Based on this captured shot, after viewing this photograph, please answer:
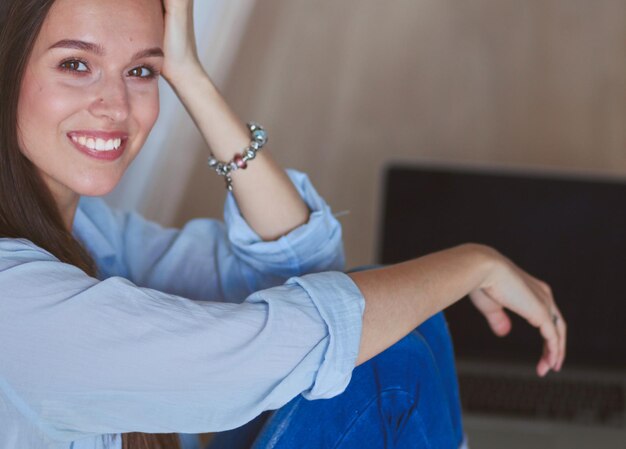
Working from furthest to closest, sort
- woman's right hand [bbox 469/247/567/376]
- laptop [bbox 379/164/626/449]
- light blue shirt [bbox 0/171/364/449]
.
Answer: laptop [bbox 379/164/626/449] → woman's right hand [bbox 469/247/567/376] → light blue shirt [bbox 0/171/364/449]

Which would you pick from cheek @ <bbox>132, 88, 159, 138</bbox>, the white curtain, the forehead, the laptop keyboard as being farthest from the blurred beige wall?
the forehead

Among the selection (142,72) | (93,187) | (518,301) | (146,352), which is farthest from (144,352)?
(518,301)

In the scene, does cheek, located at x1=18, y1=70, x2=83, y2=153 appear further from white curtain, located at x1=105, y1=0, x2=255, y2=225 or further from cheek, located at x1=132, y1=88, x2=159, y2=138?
white curtain, located at x1=105, y1=0, x2=255, y2=225

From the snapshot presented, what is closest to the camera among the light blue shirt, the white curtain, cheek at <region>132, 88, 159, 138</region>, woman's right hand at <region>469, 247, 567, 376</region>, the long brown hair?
the light blue shirt

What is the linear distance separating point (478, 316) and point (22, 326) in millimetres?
1280

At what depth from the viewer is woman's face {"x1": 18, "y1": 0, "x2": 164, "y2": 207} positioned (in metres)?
1.01

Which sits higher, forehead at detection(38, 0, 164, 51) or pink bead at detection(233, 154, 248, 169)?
forehead at detection(38, 0, 164, 51)

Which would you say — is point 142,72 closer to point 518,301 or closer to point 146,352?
point 146,352

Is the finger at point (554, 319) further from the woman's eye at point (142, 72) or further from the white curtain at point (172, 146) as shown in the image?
the white curtain at point (172, 146)

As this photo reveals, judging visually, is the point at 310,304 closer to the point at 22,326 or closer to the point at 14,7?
the point at 22,326

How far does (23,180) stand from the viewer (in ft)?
3.46

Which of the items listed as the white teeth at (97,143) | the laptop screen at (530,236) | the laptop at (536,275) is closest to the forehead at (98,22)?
the white teeth at (97,143)

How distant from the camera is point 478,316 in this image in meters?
2.02

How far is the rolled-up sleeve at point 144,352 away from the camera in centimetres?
89
